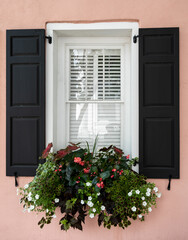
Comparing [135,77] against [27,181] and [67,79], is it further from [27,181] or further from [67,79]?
[27,181]

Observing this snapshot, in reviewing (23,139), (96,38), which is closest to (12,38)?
(96,38)

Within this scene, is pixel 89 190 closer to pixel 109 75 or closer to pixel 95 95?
pixel 95 95

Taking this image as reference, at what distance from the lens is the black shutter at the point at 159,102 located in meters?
2.58

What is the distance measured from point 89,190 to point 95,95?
1203mm

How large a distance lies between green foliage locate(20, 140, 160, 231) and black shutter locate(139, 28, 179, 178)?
276 mm

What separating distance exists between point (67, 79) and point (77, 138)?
2.53 ft

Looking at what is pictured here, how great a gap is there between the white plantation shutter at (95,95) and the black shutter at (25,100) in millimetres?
440

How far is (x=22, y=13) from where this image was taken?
269cm

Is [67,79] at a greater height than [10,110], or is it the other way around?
[67,79]

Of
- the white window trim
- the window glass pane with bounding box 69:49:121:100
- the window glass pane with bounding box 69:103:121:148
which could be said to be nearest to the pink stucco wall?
the white window trim

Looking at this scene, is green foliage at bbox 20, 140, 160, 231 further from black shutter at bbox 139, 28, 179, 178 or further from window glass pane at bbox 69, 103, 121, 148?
window glass pane at bbox 69, 103, 121, 148
